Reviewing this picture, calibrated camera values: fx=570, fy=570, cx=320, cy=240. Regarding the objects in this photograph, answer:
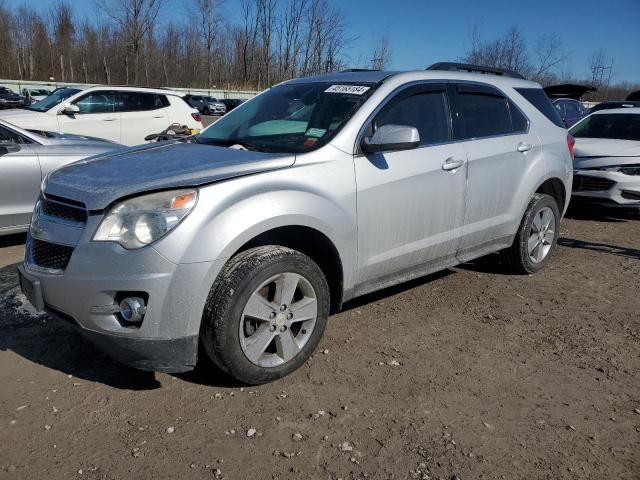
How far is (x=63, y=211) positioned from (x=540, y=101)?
415cm

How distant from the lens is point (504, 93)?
4.80 meters

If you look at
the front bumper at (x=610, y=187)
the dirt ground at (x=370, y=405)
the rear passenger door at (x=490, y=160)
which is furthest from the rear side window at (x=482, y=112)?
the front bumper at (x=610, y=187)

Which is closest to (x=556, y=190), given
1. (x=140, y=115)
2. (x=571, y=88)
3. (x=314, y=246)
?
(x=314, y=246)

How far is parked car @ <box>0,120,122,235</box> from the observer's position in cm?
563

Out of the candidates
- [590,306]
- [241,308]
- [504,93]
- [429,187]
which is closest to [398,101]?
[429,187]

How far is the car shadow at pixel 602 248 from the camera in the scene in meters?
6.11

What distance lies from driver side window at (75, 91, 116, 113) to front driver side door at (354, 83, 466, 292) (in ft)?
27.9

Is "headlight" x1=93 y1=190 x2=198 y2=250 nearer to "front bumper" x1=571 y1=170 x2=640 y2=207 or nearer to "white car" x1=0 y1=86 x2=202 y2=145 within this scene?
"front bumper" x1=571 y1=170 x2=640 y2=207

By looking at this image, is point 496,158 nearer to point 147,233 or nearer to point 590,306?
point 590,306

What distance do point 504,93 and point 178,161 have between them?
2.94 meters

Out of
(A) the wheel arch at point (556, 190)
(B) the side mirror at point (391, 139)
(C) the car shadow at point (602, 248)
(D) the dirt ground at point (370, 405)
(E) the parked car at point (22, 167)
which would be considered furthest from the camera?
(C) the car shadow at point (602, 248)

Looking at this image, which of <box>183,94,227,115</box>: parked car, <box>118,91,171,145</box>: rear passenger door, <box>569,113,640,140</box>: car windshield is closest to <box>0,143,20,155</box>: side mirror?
<box>118,91,171,145</box>: rear passenger door

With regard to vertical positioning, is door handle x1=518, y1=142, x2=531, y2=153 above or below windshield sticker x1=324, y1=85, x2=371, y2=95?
below

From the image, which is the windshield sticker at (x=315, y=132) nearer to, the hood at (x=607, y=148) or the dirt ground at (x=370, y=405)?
the dirt ground at (x=370, y=405)
